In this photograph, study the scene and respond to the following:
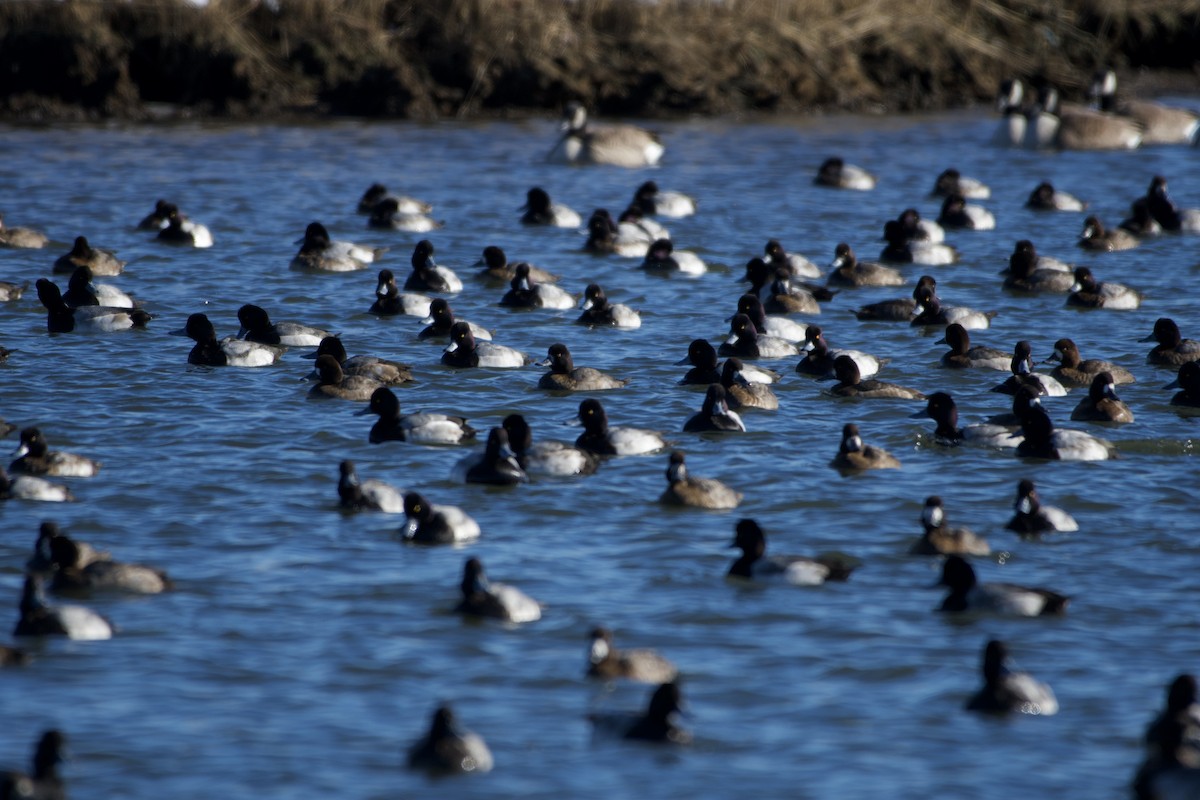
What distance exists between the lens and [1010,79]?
A: 43.1 metres

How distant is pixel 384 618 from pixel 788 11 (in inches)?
1260

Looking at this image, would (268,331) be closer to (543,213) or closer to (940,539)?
(543,213)

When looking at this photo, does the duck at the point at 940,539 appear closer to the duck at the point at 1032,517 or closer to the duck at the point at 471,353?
the duck at the point at 1032,517

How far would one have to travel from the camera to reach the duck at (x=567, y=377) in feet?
64.4

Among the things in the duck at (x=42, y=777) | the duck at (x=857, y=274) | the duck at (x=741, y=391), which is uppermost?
the duck at (x=857, y=274)

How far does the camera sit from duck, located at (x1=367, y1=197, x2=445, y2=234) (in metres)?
29.2

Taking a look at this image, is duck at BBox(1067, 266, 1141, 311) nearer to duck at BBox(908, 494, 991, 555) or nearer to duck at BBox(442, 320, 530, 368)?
duck at BBox(442, 320, 530, 368)

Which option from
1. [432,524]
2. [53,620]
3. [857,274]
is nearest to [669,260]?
[857,274]

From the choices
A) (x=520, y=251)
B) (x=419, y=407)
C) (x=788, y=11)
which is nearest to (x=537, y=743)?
(x=419, y=407)

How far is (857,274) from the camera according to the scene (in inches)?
1022

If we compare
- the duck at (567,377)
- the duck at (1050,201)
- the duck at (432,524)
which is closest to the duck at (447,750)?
the duck at (432,524)

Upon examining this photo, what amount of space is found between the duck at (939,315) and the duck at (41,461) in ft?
36.8

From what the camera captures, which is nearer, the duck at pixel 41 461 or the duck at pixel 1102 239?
the duck at pixel 41 461

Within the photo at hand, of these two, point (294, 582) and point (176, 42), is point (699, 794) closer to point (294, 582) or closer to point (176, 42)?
point (294, 582)
